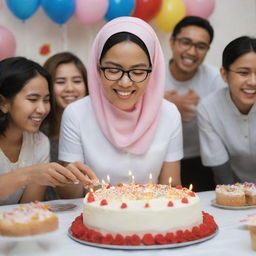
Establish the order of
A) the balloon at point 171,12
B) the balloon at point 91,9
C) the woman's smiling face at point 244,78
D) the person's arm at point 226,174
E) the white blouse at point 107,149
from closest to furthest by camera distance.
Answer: the white blouse at point 107,149 → the woman's smiling face at point 244,78 → the person's arm at point 226,174 → the balloon at point 91,9 → the balloon at point 171,12

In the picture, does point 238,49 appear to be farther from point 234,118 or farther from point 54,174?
point 54,174

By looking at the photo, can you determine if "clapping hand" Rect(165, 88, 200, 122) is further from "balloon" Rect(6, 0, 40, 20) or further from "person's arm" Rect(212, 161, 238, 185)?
"balloon" Rect(6, 0, 40, 20)

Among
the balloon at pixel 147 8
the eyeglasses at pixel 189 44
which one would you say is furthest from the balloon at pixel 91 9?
the eyeglasses at pixel 189 44

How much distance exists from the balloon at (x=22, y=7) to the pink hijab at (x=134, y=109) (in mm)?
1255

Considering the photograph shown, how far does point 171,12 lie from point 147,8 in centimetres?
20

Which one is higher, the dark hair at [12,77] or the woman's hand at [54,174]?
the dark hair at [12,77]

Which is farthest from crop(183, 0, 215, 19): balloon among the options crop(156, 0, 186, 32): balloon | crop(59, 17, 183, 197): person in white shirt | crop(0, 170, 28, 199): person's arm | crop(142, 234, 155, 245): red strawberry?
crop(142, 234, 155, 245): red strawberry

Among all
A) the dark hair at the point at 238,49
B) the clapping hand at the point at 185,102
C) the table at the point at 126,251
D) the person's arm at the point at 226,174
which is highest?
the dark hair at the point at 238,49

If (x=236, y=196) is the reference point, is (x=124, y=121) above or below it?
above

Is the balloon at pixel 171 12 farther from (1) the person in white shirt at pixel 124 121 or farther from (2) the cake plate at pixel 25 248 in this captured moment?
(2) the cake plate at pixel 25 248

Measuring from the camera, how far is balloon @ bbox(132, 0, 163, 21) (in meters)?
3.56

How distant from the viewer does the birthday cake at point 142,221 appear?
140 cm

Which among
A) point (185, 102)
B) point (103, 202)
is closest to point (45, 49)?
point (185, 102)

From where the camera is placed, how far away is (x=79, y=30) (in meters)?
3.84
